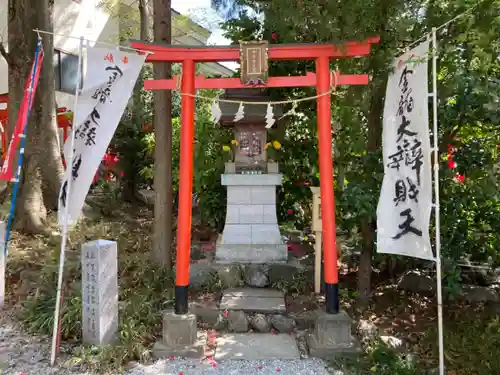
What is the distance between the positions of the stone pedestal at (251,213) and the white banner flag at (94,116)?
2.86m

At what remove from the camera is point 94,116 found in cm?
459

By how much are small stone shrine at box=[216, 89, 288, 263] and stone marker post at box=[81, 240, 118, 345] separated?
2.52 meters

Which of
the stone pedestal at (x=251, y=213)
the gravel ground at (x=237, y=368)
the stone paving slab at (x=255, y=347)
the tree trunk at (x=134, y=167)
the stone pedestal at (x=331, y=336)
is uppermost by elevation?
the tree trunk at (x=134, y=167)

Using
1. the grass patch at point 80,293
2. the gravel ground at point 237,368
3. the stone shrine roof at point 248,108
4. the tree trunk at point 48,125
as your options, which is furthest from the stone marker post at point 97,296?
the tree trunk at point 48,125

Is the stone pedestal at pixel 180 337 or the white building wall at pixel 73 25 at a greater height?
the white building wall at pixel 73 25

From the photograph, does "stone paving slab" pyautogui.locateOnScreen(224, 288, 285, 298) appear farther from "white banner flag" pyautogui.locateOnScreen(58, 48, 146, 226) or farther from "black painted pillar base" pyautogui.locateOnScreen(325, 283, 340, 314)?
"white banner flag" pyautogui.locateOnScreen(58, 48, 146, 226)

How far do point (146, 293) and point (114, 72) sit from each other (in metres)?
2.85

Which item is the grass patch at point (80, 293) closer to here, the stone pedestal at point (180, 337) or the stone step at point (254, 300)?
the stone pedestal at point (180, 337)

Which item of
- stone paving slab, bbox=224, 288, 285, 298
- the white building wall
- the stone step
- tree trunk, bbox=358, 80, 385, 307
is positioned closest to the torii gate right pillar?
tree trunk, bbox=358, 80, 385, 307

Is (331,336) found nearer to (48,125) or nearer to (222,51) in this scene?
(222,51)

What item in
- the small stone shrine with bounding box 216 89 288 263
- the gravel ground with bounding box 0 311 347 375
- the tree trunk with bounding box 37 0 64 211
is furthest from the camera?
the tree trunk with bounding box 37 0 64 211

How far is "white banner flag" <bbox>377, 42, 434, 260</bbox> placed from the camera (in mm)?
4004

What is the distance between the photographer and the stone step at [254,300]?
5645mm

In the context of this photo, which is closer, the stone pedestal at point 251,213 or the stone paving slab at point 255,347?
the stone paving slab at point 255,347
